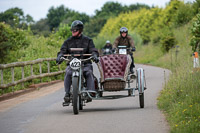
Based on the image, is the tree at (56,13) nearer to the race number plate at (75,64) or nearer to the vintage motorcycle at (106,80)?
the vintage motorcycle at (106,80)

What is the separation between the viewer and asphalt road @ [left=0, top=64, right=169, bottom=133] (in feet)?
30.0

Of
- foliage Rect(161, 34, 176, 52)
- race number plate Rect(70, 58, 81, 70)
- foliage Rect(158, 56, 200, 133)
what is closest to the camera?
foliage Rect(158, 56, 200, 133)

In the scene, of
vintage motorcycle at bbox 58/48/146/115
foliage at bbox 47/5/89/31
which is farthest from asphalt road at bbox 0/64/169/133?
foliage at bbox 47/5/89/31

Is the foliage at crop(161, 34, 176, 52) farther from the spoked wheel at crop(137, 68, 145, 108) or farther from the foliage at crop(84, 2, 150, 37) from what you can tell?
the foliage at crop(84, 2, 150, 37)

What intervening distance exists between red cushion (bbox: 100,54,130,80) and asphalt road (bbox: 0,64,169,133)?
84 centimetres

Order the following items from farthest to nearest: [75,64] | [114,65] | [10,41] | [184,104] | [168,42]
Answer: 1. [168,42]
2. [10,41]
3. [114,65]
4. [75,64]
5. [184,104]

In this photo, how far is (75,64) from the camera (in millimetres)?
11562

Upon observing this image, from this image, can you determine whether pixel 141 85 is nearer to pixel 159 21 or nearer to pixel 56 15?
pixel 159 21

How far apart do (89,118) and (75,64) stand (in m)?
1.53

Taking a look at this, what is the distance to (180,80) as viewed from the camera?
12.9 m

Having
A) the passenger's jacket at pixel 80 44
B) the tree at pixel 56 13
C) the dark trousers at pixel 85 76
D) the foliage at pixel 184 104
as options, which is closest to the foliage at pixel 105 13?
the tree at pixel 56 13

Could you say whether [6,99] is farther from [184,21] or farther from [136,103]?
[184,21]

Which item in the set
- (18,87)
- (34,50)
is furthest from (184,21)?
(18,87)

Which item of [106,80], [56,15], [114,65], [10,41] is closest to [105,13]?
[56,15]
